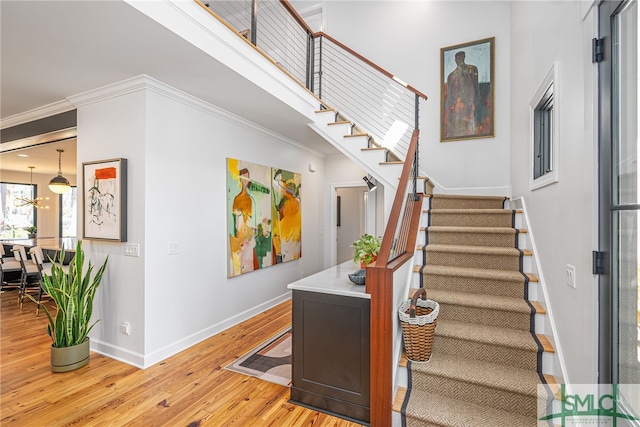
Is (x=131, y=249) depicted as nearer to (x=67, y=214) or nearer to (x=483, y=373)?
(x=483, y=373)

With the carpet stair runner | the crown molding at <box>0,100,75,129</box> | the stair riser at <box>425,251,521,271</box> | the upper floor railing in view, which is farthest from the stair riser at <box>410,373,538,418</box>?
the crown molding at <box>0,100,75,129</box>

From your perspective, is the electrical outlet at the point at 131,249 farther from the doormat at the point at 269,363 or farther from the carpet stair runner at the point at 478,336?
the carpet stair runner at the point at 478,336

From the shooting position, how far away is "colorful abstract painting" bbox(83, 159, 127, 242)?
280cm

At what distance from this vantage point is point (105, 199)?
2.93 m

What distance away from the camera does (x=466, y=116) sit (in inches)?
179

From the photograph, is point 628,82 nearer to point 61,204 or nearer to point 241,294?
point 241,294

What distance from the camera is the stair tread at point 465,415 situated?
1.78 metres

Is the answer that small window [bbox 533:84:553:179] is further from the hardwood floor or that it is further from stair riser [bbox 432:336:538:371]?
the hardwood floor

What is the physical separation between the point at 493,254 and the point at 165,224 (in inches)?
121

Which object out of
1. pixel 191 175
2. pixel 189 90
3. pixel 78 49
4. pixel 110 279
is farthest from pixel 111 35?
pixel 110 279

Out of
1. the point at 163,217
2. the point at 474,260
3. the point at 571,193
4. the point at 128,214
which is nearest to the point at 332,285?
the point at 474,260

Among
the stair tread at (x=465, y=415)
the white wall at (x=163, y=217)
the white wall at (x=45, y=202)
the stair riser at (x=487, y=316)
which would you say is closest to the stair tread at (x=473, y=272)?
the stair riser at (x=487, y=316)

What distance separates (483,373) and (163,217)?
9.58ft

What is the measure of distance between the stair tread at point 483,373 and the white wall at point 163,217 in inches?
91.3
